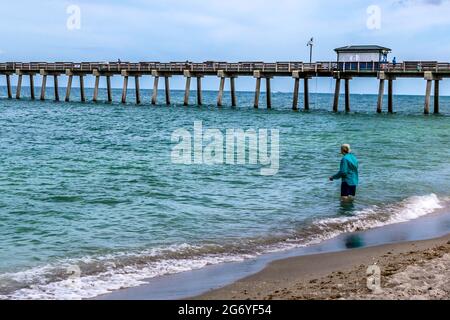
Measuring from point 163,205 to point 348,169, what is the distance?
13.6ft

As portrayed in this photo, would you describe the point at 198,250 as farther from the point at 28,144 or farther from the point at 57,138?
the point at 57,138

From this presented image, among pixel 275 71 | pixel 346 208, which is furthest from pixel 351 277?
pixel 275 71

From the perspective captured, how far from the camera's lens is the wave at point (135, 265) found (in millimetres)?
8121

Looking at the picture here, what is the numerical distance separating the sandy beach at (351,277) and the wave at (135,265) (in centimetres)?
106

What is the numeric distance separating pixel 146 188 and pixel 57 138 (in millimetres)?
16616

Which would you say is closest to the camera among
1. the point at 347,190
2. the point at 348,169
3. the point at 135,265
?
the point at 135,265

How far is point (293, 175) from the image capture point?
19312mm

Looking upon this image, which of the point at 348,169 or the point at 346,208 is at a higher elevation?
the point at 348,169

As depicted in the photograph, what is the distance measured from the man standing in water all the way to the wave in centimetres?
138

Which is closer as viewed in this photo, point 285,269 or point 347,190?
point 285,269

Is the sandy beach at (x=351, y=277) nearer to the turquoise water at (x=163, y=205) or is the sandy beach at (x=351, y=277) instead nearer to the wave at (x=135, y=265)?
the wave at (x=135, y=265)

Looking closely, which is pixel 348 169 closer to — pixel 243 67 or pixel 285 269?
pixel 285 269

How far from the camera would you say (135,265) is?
934cm

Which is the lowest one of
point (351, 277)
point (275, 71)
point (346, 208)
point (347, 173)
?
point (346, 208)
